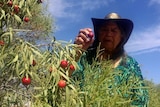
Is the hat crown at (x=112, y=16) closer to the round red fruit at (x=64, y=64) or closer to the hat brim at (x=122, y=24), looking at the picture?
the hat brim at (x=122, y=24)

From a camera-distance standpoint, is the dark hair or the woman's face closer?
the woman's face

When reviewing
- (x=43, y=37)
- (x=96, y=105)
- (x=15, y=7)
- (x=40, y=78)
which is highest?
(x=43, y=37)

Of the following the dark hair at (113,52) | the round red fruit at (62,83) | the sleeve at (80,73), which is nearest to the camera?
the round red fruit at (62,83)

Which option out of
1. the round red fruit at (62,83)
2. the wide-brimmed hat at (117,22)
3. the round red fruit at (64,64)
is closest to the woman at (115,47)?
the wide-brimmed hat at (117,22)

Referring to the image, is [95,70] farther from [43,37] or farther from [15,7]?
[43,37]

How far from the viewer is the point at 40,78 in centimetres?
237

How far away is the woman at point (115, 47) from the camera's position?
105 inches

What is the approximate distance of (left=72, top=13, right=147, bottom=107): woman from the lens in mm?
2678

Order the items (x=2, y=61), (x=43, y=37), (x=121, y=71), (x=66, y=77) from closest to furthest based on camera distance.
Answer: (x=66, y=77)
(x=2, y=61)
(x=121, y=71)
(x=43, y=37)

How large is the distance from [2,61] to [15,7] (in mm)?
912

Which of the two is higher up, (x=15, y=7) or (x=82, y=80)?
(x=15, y=7)

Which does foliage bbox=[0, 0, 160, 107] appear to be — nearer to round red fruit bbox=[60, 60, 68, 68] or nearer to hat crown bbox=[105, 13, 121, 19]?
round red fruit bbox=[60, 60, 68, 68]

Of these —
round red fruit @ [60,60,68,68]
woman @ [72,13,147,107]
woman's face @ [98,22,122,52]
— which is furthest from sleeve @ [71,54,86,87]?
round red fruit @ [60,60,68,68]

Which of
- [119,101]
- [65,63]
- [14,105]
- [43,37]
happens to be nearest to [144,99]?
[119,101]
